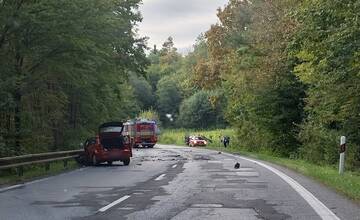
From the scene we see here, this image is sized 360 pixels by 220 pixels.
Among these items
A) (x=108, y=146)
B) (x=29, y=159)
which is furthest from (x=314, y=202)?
(x=108, y=146)

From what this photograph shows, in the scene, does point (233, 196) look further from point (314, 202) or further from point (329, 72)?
point (329, 72)

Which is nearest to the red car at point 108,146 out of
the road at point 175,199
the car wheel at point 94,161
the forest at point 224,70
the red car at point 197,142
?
the car wheel at point 94,161

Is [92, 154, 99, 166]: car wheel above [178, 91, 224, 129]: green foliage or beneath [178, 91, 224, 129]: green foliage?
beneath

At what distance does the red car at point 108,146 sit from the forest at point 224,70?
7.03ft

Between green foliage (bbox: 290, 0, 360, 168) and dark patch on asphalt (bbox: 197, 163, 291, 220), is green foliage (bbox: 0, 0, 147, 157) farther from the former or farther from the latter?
green foliage (bbox: 290, 0, 360, 168)

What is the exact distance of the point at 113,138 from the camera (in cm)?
2645

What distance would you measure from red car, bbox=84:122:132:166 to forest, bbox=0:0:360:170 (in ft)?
7.03

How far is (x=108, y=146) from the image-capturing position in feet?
85.4

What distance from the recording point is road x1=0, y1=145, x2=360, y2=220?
10297 millimetres

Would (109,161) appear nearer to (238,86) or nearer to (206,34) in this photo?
(238,86)

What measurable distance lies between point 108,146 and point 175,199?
13.9 meters

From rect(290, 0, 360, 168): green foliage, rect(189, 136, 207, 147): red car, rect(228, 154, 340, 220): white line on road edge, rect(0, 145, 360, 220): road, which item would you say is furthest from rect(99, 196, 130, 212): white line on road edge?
rect(189, 136, 207, 147): red car

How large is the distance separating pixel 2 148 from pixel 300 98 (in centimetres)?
2243

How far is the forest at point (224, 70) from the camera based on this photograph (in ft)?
64.1
